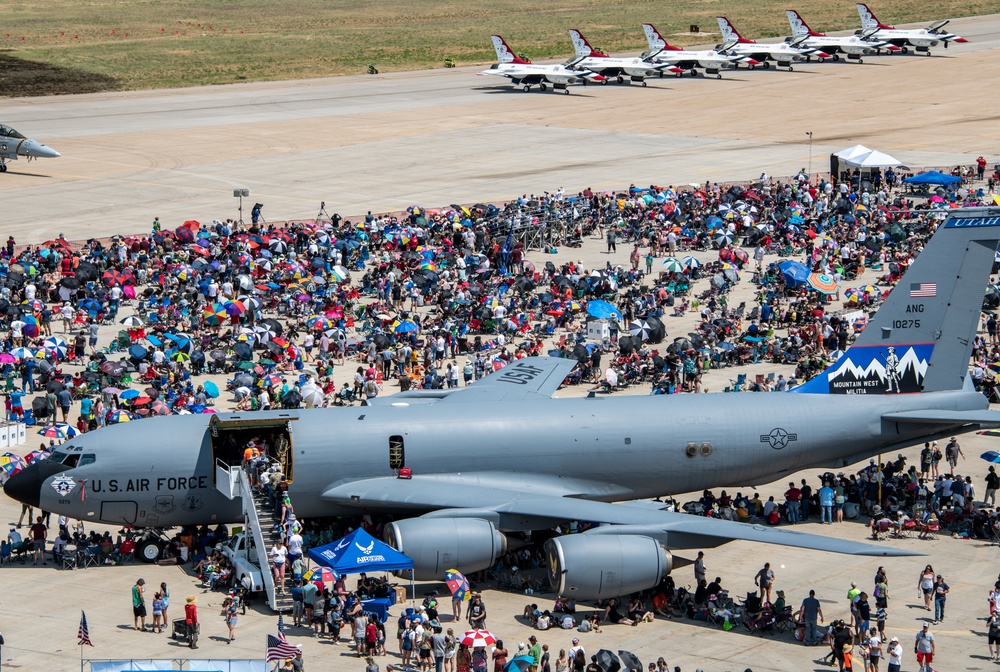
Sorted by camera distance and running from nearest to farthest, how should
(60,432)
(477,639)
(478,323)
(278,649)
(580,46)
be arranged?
(278,649), (477,639), (60,432), (478,323), (580,46)

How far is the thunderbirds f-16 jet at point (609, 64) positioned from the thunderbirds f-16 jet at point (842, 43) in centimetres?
2230

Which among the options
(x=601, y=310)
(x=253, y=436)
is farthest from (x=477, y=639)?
(x=601, y=310)

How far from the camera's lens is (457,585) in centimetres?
3756

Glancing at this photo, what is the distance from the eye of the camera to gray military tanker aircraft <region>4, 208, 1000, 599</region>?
127ft

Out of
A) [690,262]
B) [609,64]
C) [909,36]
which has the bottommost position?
[690,262]

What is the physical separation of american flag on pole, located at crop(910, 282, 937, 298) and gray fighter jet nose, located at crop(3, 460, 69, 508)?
2627 centimetres

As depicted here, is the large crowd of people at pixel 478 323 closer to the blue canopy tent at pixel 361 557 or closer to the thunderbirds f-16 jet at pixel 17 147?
the blue canopy tent at pixel 361 557

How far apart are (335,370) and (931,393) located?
25.5 m

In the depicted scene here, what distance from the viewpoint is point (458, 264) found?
74.4 meters

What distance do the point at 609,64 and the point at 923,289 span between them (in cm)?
10142

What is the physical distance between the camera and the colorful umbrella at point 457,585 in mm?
37531

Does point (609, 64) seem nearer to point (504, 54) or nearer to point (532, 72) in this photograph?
point (532, 72)

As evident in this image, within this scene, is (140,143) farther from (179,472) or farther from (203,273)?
(179,472)

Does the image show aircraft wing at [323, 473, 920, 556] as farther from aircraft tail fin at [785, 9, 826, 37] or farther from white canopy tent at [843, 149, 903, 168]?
aircraft tail fin at [785, 9, 826, 37]
